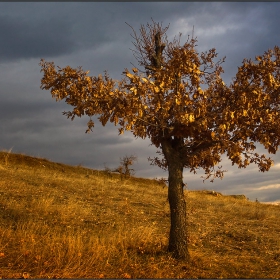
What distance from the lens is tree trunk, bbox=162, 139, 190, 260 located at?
1070 centimetres

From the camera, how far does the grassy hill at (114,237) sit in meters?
9.53

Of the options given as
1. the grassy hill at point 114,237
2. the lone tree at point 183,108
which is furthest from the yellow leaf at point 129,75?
the grassy hill at point 114,237

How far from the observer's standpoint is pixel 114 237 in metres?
11.5

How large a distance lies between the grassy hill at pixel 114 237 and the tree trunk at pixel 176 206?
32 cm

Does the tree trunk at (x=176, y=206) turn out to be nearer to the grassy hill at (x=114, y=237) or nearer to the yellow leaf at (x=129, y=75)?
the grassy hill at (x=114, y=237)

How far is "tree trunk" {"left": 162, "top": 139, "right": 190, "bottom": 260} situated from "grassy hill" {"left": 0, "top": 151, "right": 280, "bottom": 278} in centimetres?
32

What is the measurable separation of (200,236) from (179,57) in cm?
732

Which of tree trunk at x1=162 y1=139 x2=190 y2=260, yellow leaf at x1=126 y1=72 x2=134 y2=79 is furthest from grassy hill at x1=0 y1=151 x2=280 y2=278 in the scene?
yellow leaf at x1=126 y1=72 x2=134 y2=79

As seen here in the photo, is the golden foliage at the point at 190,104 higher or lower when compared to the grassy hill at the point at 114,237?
higher

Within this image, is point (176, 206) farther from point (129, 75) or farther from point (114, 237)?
point (129, 75)

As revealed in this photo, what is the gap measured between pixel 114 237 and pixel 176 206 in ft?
7.20

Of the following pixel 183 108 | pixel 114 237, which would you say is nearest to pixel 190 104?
pixel 183 108

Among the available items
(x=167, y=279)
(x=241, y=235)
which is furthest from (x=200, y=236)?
(x=167, y=279)

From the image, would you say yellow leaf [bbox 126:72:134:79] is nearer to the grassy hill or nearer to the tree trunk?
the tree trunk
